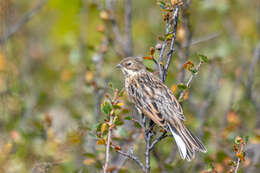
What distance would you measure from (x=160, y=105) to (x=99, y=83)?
1931 mm

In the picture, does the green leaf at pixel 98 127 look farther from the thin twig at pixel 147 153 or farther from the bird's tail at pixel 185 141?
the bird's tail at pixel 185 141

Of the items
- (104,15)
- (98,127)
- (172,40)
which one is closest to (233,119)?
(104,15)

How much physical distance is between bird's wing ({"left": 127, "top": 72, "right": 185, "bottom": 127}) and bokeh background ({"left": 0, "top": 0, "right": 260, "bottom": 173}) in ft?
0.58

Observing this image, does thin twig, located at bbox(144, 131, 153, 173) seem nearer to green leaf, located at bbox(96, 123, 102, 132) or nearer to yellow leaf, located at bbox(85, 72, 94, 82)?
green leaf, located at bbox(96, 123, 102, 132)

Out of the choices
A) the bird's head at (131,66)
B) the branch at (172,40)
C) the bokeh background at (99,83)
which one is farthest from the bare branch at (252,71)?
the branch at (172,40)

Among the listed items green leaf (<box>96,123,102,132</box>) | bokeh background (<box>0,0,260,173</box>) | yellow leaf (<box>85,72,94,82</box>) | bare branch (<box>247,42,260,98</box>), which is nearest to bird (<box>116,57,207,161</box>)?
bokeh background (<box>0,0,260,173</box>)

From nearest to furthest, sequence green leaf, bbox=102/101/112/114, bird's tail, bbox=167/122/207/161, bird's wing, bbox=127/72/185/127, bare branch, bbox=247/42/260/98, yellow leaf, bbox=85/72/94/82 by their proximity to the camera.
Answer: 1. green leaf, bbox=102/101/112/114
2. bird's tail, bbox=167/122/207/161
3. bird's wing, bbox=127/72/185/127
4. yellow leaf, bbox=85/72/94/82
5. bare branch, bbox=247/42/260/98

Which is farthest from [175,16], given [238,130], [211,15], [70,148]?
[211,15]

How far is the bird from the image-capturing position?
4.46m

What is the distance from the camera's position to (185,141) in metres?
4.50

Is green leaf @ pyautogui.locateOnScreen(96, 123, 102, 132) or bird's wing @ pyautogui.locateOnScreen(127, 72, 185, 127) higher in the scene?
bird's wing @ pyautogui.locateOnScreen(127, 72, 185, 127)

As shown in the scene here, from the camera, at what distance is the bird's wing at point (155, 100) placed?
4730mm

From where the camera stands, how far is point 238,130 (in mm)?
6918

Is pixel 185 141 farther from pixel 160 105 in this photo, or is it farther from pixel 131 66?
pixel 131 66
